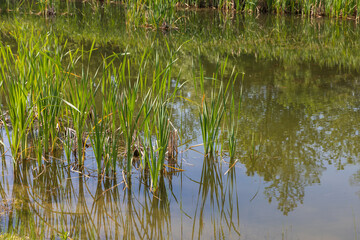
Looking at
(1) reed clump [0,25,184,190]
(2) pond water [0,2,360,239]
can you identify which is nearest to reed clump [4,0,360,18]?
(2) pond water [0,2,360,239]

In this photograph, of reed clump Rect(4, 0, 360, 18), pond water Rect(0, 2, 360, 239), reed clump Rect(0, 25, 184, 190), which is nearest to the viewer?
pond water Rect(0, 2, 360, 239)

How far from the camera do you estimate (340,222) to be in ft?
8.70

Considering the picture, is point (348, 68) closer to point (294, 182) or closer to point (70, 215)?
point (294, 182)

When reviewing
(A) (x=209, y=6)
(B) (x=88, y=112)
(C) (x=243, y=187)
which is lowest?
(C) (x=243, y=187)

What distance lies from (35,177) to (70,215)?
576 mm

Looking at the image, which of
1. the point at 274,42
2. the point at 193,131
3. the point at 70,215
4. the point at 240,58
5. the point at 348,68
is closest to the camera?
the point at 70,215

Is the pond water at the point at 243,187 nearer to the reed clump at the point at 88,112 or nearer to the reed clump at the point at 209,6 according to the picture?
the reed clump at the point at 88,112

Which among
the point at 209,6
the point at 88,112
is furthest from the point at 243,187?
the point at 209,6

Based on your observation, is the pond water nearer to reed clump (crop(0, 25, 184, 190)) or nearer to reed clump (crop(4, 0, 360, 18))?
reed clump (crop(0, 25, 184, 190))

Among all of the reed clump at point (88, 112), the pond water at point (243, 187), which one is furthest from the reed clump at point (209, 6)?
the reed clump at point (88, 112)

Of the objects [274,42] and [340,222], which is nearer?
[340,222]

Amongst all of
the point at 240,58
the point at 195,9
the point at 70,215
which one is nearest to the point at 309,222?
the point at 70,215

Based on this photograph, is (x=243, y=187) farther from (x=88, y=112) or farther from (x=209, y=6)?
(x=209, y=6)

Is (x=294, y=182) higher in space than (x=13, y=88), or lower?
lower
